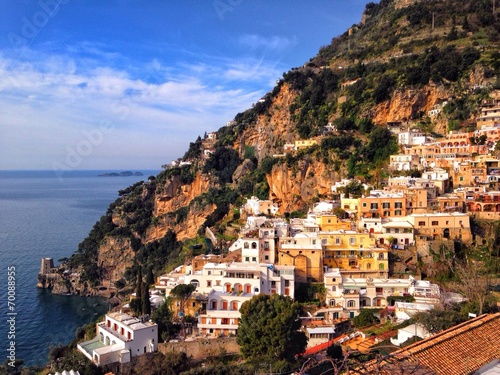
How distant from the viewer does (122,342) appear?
18375mm

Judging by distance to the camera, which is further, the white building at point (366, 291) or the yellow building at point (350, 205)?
the yellow building at point (350, 205)

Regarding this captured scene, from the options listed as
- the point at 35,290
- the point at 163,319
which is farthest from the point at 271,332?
the point at 35,290

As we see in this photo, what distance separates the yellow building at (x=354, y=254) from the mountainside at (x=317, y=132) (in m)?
12.8

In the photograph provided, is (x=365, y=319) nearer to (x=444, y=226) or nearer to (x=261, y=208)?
(x=444, y=226)

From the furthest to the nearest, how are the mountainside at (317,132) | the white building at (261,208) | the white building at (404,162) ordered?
the mountainside at (317,132) < the white building at (261,208) < the white building at (404,162)

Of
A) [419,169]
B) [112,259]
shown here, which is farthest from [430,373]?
[112,259]

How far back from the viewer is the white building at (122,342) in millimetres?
17828

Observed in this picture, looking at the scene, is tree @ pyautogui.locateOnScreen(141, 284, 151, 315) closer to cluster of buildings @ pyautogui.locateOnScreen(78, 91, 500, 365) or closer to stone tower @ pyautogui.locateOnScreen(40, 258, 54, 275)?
cluster of buildings @ pyautogui.locateOnScreen(78, 91, 500, 365)

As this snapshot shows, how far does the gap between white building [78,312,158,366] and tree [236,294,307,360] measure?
15.3 feet

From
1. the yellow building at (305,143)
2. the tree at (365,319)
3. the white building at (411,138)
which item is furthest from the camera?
the yellow building at (305,143)

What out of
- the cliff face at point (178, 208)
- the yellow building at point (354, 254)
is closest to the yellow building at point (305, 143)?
the cliff face at point (178, 208)

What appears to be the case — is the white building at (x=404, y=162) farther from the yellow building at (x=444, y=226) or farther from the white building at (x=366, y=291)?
the white building at (x=366, y=291)

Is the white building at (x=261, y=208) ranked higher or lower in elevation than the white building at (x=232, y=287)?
higher

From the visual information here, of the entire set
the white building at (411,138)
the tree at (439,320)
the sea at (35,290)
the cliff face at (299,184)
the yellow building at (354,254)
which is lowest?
the sea at (35,290)
